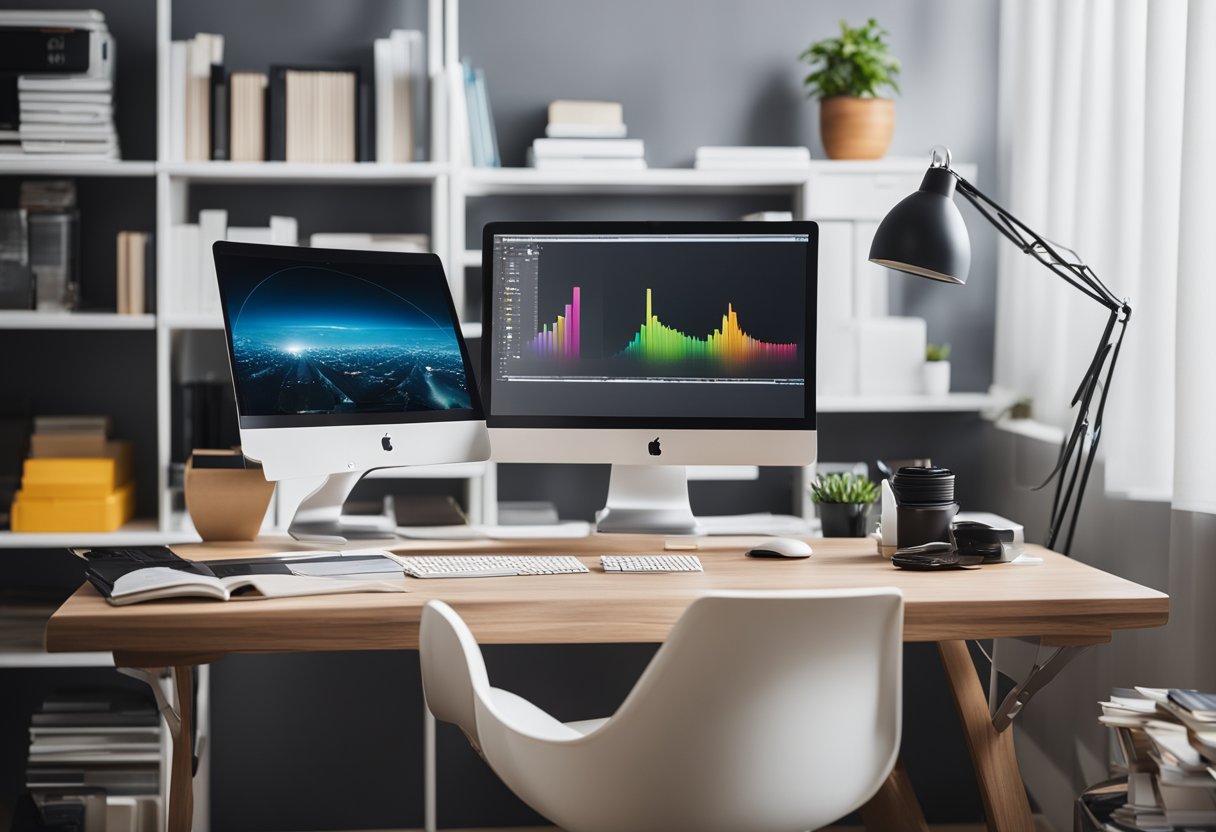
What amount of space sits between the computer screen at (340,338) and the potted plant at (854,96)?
117 centimetres

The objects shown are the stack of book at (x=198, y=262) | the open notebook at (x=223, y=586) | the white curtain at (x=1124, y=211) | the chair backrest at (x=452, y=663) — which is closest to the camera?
the chair backrest at (x=452, y=663)

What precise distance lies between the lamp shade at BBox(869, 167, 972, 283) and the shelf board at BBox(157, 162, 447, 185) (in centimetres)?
109

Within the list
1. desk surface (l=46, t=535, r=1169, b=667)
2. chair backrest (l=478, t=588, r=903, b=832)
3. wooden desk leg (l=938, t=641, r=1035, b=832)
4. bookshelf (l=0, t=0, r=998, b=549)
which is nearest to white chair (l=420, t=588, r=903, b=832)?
chair backrest (l=478, t=588, r=903, b=832)

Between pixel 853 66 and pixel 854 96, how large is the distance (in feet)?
0.25

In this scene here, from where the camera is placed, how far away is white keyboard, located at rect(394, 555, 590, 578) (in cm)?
183

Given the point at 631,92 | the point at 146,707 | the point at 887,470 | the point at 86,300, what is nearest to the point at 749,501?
the point at 887,470

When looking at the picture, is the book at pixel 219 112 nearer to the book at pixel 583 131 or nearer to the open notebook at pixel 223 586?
the book at pixel 583 131

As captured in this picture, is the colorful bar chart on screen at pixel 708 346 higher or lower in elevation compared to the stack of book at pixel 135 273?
lower

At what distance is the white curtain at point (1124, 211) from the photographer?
6.55ft

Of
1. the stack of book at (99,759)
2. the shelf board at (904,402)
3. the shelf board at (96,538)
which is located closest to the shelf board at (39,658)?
the stack of book at (99,759)

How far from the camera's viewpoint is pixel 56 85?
266 cm

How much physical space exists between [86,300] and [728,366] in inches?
67.4

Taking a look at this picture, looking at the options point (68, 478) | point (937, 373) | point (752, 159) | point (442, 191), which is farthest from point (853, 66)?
point (68, 478)

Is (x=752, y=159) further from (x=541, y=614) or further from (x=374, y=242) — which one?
(x=541, y=614)
